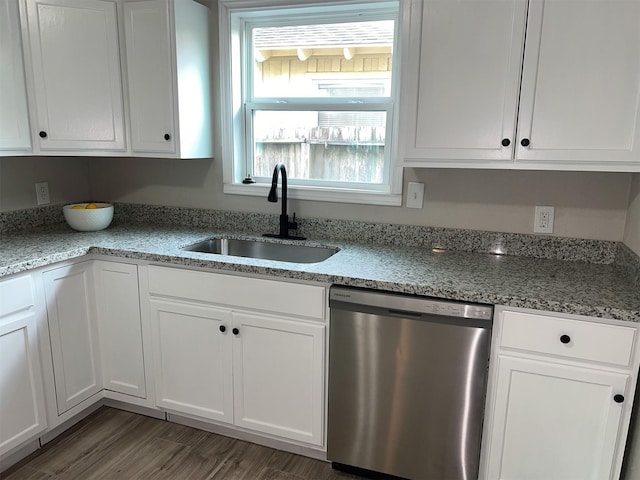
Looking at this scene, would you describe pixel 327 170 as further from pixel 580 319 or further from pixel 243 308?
pixel 580 319

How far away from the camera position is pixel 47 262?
2043 mm

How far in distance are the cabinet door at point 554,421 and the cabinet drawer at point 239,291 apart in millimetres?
749

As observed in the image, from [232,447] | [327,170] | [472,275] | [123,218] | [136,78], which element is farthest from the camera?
[123,218]

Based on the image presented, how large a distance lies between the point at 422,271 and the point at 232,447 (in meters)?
1.21

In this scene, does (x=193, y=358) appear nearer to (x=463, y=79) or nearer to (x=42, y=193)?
(x=42, y=193)

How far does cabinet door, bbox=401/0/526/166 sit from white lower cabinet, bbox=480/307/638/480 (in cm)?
67

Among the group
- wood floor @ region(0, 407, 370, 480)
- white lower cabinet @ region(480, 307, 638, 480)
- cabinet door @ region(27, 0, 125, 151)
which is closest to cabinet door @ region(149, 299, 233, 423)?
wood floor @ region(0, 407, 370, 480)

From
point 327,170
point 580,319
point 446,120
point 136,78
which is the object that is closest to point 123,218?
point 136,78

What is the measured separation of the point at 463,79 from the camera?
1866mm

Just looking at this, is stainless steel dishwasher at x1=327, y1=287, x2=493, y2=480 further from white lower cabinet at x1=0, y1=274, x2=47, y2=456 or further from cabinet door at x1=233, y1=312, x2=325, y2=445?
white lower cabinet at x1=0, y1=274, x2=47, y2=456

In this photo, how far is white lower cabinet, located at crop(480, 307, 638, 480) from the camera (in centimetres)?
159

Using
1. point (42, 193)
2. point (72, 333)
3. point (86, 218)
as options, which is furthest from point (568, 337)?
point (42, 193)

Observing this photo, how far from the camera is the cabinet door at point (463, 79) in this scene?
180 centimetres

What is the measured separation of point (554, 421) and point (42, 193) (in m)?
2.73
